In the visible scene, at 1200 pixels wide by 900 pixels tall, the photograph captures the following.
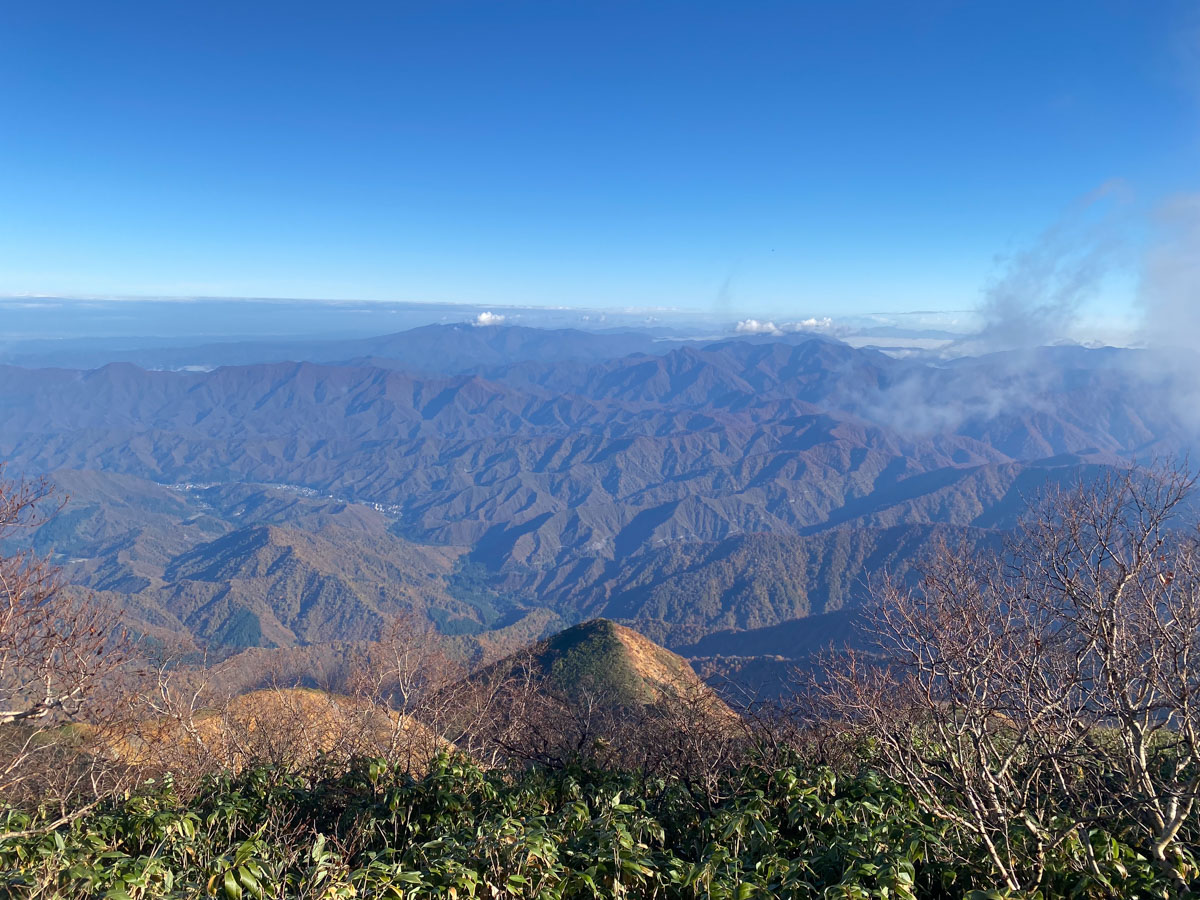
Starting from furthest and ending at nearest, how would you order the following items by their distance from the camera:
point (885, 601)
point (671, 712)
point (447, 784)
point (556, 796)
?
point (671, 712), point (885, 601), point (556, 796), point (447, 784)

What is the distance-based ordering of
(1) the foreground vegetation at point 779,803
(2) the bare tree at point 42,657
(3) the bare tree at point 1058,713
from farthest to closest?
(2) the bare tree at point 42,657
(3) the bare tree at point 1058,713
(1) the foreground vegetation at point 779,803

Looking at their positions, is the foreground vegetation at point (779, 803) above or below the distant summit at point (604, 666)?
above

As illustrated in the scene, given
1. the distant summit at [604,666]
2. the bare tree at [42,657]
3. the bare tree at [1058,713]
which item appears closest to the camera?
the bare tree at [1058,713]

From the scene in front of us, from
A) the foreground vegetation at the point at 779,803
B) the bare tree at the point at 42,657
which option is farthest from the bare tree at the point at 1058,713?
the bare tree at the point at 42,657

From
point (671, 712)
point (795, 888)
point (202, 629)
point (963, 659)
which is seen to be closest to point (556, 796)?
point (795, 888)

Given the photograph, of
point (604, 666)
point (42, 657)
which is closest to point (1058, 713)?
point (42, 657)

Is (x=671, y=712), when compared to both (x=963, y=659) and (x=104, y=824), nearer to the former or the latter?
(x=963, y=659)

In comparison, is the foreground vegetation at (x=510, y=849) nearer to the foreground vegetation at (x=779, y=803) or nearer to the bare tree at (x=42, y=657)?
the foreground vegetation at (x=779, y=803)

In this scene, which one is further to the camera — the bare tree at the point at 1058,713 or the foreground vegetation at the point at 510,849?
the bare tree at the point at 1058,713
